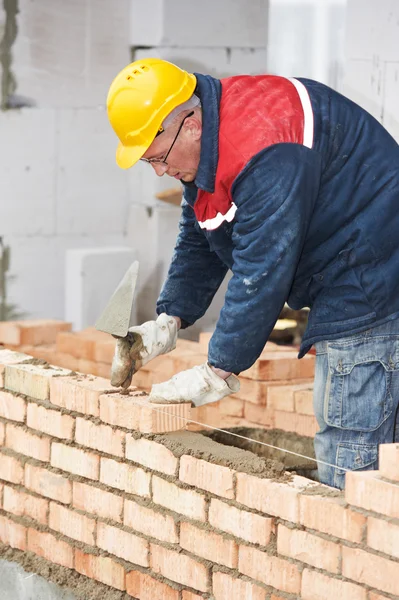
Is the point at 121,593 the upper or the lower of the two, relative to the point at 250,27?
lower

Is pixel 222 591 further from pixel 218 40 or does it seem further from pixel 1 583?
pixel 218 40

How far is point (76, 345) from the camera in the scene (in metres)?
6.25

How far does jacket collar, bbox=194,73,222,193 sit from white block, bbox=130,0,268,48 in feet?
12.6

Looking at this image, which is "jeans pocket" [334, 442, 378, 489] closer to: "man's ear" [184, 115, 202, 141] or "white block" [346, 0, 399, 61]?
"man's ear" [184, 115, 202, 141]

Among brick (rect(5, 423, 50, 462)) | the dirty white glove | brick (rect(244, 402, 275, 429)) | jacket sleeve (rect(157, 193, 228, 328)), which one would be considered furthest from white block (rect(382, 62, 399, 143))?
brick (rect(5, 423, 50, 462))

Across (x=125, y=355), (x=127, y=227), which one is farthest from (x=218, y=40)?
(x=125, y=355)

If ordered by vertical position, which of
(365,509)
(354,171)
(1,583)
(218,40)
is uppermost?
(218,40)

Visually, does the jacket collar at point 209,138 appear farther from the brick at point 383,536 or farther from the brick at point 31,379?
the brick at point 383,536

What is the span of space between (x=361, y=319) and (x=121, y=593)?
1.30 m

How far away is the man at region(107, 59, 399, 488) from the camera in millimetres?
3510

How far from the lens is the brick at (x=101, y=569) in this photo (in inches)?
159

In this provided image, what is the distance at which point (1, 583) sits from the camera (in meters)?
4.36

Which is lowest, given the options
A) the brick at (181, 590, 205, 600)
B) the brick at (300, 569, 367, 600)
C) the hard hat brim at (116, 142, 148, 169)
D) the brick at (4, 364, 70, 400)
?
the brick at (181, 590, 205, 600)

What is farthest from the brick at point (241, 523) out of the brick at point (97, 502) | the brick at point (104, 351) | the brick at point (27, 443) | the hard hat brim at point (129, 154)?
the brick at point (104, 351)
